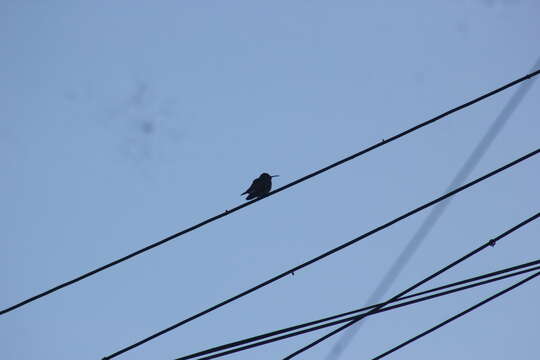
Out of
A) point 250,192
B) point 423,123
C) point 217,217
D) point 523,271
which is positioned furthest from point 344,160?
point 250,192

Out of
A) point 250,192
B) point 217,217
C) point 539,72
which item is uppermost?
point 250,192

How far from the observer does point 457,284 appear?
402 centimetres

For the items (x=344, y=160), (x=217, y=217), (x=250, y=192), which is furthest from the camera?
(x=250, y=192)

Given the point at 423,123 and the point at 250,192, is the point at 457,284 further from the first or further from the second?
the point at 250,192

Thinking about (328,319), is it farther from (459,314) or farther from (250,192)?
(250,192)

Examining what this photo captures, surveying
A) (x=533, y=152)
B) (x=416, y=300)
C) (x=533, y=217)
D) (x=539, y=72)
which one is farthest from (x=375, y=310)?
(x=539, y=72)

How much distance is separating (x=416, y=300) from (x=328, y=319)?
594mm

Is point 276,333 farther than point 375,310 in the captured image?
No

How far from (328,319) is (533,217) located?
1643 mm

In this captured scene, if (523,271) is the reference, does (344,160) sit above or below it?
above

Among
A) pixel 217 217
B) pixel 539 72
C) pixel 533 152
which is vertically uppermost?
pixel 217 217

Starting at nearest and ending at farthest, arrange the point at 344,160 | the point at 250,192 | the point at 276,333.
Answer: the point at 276,333, the point at 344,160, the point at 250,192

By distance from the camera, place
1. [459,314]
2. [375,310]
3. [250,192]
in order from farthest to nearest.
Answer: [250,192]
[459,314]
[375,310]

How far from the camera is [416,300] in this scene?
4.14m
